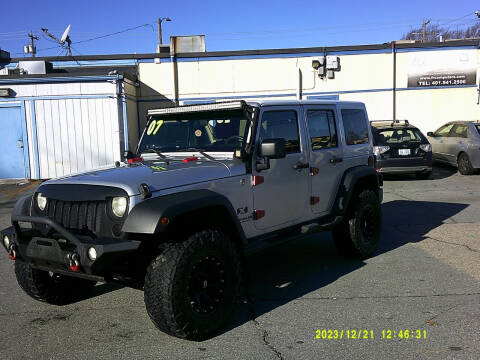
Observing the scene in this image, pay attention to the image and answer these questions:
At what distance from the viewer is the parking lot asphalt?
339 cm

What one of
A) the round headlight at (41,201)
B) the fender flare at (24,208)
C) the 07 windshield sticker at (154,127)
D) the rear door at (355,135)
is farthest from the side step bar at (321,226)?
the fender flare at (24,208)

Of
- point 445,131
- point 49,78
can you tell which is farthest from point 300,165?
point 445,131

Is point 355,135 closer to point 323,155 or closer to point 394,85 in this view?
point 323,155

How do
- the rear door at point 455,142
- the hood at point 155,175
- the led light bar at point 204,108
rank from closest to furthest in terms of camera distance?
the hood at point 155,175 → the led light bar at point 204,108 → the rear door at point 455,142

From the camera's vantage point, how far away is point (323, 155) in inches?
201

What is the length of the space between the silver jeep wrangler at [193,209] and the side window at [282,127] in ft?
0.04

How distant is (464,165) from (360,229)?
935cm

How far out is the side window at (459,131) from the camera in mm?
13469

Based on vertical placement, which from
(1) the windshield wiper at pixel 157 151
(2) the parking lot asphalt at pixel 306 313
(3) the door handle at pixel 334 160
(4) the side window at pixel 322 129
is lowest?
(2) the parking lot asphalt at pixel 306 313

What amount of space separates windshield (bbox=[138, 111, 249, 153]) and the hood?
11.3 inches

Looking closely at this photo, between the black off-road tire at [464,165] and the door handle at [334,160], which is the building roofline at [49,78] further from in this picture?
the black off-road tire at [464,165]

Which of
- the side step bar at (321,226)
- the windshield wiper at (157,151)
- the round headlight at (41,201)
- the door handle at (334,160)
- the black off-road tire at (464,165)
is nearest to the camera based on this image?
the round headlight at (41,201)

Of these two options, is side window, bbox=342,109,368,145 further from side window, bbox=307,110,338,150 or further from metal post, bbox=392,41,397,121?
metal post, bbox=392,41,397,121

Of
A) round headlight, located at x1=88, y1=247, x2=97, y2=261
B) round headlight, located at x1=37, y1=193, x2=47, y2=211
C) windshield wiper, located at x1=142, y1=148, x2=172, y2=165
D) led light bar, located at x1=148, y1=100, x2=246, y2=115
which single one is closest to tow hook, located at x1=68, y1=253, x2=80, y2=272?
round headlight, located at x1=88, y1=247, x2=97, y2=261
